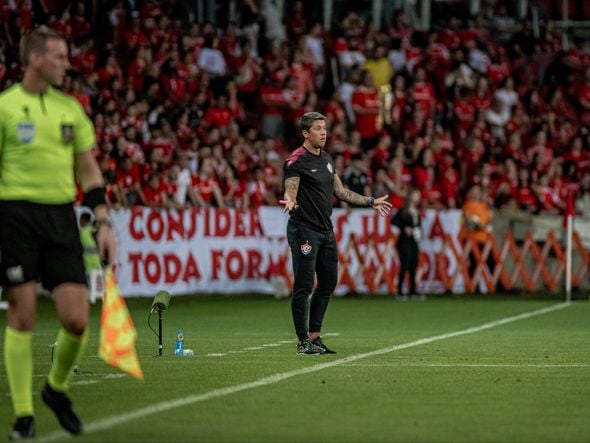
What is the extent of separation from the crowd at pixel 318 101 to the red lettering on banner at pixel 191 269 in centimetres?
104

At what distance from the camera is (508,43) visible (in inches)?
1476

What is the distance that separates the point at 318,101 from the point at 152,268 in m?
7.94

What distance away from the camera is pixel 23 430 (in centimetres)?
866

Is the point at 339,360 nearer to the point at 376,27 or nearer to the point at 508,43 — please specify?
the point at 376,27

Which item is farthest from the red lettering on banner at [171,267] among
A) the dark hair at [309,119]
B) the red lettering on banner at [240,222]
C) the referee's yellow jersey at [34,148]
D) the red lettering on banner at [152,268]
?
the referee's yellow jersey at [34,148]

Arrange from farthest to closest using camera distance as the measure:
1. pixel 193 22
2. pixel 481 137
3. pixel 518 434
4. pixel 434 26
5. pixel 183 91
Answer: pixel 434 26 < pixel 481 137 < pixel 193 22 < pixel 183 91 < pixel 518 434

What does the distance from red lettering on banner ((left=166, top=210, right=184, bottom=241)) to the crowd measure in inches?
7.9

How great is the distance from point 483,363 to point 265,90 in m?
17.0

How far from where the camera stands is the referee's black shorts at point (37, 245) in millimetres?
8867

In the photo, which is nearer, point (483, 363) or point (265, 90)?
point (483, 363)

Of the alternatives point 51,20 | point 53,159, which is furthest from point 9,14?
point 53,159

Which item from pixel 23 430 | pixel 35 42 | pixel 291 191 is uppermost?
pixel 35 42

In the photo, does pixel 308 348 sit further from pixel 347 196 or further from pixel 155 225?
pixel 155 225

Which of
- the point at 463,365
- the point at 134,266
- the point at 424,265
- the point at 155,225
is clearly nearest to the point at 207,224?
the point at 155,225
